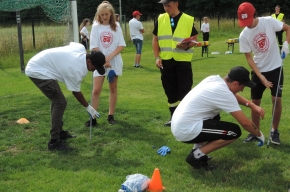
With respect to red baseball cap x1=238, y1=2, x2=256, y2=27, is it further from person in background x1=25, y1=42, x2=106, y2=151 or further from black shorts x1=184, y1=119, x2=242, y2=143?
person in background x1=25, y1=42, x2=106, y2=151

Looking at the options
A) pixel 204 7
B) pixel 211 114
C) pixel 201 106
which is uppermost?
pixel 204 7

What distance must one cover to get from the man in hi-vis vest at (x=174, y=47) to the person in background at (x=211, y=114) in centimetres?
156

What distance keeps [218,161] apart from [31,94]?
5684mm

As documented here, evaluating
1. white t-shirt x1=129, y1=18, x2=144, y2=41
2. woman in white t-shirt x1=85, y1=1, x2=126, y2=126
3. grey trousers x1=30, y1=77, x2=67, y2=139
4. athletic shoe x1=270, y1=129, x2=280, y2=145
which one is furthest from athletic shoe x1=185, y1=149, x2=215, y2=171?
white t-shirt x1=129, y1=18, x2=144, y2=41

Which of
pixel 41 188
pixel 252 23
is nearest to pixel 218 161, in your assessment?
pixel 252 23

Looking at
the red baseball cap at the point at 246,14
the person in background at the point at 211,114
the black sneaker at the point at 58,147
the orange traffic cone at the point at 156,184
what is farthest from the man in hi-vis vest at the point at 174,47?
the orange traffic cone at the point at 156,184

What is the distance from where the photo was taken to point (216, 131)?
4234 mm

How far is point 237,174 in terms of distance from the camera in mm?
4219

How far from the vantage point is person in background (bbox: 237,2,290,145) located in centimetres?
490

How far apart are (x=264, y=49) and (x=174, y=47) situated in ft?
4.55

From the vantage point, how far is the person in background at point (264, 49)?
4.90 meters

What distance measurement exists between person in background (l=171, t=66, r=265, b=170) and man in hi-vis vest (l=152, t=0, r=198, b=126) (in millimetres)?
1558

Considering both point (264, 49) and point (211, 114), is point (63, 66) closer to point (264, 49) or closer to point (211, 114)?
point (211, 114)

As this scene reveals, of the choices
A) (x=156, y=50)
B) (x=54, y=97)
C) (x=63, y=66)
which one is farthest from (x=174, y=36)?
(x=54, y=97)
